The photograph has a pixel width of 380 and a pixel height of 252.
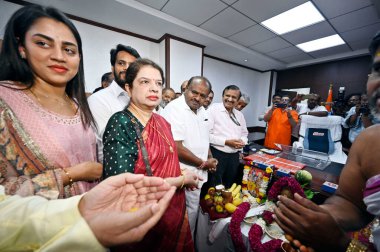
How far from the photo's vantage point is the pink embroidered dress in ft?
2.15

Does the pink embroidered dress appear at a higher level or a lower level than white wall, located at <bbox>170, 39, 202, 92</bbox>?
lower

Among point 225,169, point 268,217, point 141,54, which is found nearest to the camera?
point 268,217

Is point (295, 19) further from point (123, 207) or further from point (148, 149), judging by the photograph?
point (123, 207)

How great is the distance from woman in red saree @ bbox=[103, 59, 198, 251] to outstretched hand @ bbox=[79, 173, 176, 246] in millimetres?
258

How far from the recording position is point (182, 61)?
4.47m

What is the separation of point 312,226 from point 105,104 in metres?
1.60

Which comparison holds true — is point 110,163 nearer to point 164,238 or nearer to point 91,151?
point 91,151

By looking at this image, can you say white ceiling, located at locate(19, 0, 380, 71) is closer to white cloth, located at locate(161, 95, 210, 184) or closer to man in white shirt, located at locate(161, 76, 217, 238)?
man in white shirt, located at locate(161, 76, 217, 238)

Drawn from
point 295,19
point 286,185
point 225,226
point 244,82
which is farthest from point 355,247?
point 244,82

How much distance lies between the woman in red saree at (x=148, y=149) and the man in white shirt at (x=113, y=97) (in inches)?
13.3

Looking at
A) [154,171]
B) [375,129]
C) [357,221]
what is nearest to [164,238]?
[154,171]

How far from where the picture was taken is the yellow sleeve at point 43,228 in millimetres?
438

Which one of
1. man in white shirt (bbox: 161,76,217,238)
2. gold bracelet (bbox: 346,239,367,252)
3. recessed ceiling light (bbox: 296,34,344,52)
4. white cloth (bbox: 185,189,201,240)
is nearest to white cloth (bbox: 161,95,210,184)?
man in white shirt (bbox: 161,76,217,238)

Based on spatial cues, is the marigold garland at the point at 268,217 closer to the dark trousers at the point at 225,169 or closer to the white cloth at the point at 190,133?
the white cloth at the point at 190,133
